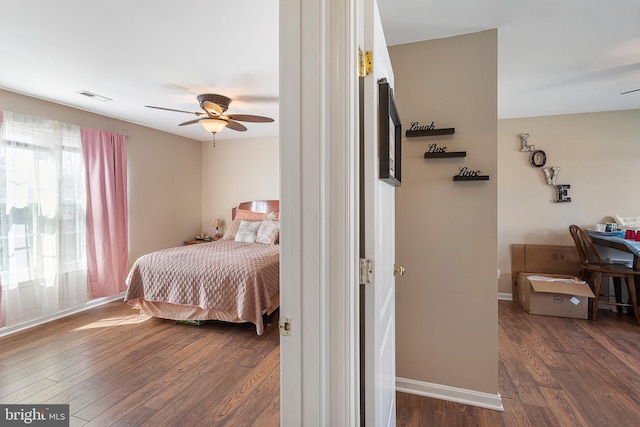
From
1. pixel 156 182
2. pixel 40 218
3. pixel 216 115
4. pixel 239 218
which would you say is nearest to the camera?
pixel 216 115

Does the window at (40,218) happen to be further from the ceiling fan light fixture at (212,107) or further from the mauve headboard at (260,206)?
the mauve headboard at (260,206)

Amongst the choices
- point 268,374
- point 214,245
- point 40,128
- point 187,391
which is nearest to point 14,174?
point 40,128

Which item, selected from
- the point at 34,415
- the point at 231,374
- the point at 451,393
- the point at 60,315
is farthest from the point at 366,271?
the point at 60,315

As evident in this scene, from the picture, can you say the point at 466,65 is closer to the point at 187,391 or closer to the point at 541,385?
the point at 541,385

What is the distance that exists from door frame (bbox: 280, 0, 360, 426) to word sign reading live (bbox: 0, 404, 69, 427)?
1868mm

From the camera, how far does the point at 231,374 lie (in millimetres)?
2316

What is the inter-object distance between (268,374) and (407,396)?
102cm

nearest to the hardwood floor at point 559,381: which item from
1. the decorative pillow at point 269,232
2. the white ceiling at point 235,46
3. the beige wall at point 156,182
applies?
the white ceiling at point 235,46

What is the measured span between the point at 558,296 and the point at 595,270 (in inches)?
17.8

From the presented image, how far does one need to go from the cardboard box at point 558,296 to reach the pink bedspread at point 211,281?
2833mm

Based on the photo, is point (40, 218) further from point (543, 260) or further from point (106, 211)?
point (543, 260)

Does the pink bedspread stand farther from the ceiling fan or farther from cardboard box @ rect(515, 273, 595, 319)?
cardboard box @ rect(515, 273, 595, 319)

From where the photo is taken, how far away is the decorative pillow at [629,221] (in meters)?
3.45

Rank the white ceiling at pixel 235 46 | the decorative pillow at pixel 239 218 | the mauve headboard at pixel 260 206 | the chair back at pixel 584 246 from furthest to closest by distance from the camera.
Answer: the mauve headboard at pixel 260 206 → the decorative pillow at pixel 239 218 → the chair back at pixel 584 246 → the white ceiling at pixel 235 46
